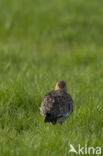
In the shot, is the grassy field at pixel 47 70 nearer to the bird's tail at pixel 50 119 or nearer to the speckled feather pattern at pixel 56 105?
the bird's tail at pixel 50 119

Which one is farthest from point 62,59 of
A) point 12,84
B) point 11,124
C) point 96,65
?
point 11,124

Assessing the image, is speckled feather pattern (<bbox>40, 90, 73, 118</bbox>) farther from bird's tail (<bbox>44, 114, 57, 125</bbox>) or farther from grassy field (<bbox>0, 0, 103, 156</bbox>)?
grassy field (<bbox>0, 0, 103, 156</bbox>)

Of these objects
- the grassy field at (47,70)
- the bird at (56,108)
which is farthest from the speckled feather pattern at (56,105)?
the grassy field at (47,70)

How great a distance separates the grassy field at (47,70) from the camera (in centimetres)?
426

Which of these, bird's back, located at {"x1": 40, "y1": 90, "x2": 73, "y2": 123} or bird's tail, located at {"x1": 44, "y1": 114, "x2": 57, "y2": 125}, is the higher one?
bird's back, located at {"x1": 40, "y1": 90, "x2": 73, "y2": 123}

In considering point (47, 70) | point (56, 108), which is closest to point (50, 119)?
point (56, 108)

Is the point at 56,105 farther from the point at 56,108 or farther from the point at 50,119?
the point at 50,119

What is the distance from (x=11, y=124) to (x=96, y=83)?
11.2 ft

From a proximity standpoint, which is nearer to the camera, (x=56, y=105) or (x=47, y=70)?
(x=56, y=105)

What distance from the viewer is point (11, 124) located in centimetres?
491

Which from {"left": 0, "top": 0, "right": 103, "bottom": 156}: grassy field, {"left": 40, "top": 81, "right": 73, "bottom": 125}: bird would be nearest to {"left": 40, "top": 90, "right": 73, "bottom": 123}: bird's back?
{"left": 40, "top": 81, "right": 73, "bottom": 125}: bird

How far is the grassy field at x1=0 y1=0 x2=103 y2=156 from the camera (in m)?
4.26

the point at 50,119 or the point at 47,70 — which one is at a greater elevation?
the point at 47,70

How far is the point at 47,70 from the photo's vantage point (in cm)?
896
